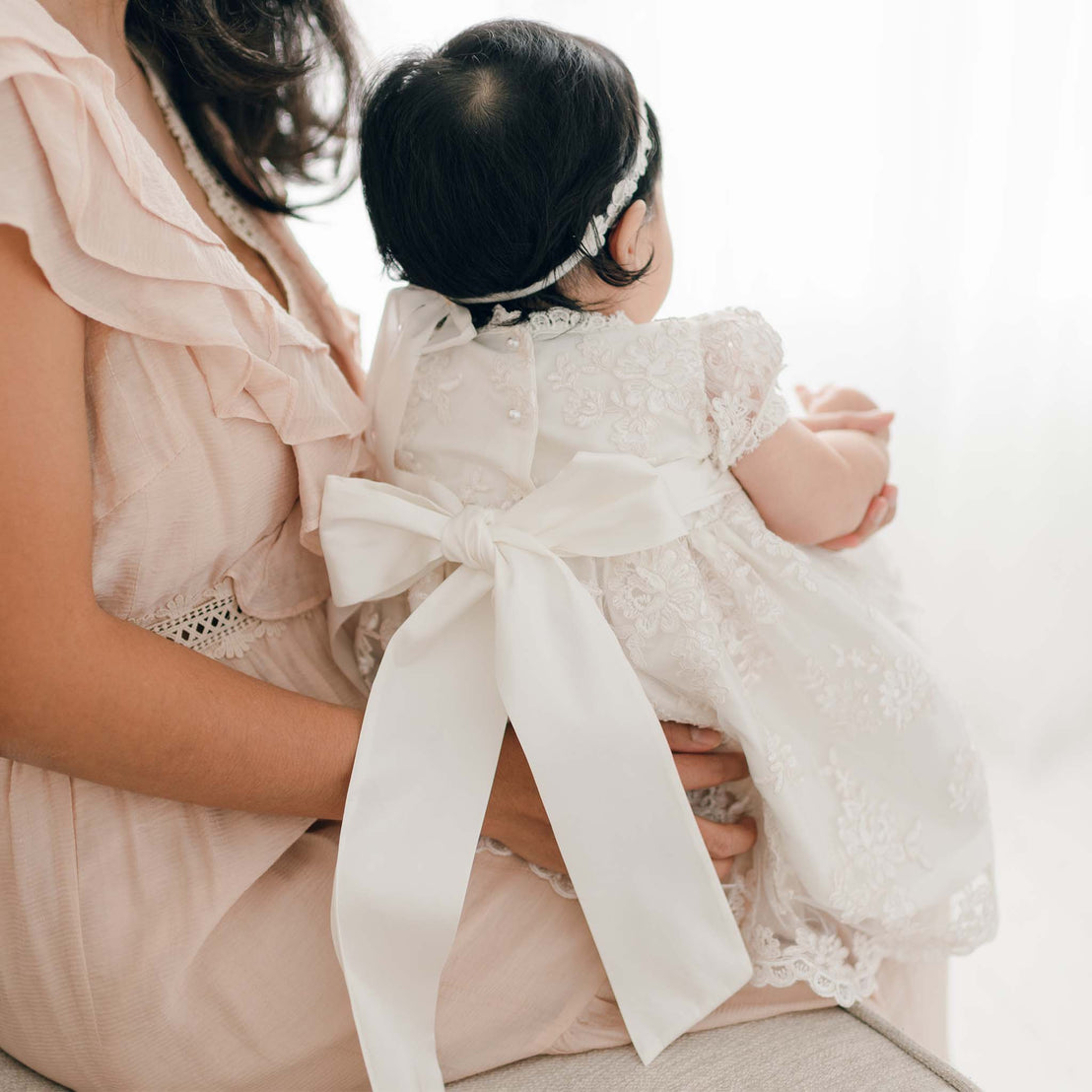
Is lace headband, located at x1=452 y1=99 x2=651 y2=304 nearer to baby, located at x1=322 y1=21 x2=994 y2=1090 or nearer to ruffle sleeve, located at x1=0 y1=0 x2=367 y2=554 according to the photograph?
baby, located at x1=322 y1=21 x2=994 y2=1090

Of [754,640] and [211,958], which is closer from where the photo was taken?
[211,958]

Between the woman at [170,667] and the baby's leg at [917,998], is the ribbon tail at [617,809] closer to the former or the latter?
the woman at [170,667]

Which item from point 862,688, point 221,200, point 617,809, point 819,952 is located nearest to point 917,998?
point 819,952

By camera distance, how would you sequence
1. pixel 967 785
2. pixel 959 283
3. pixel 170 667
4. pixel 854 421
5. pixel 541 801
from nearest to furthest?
pixel 170 667 → pixel 541 801 → pixel 967 785 → pixel 854 421 → pixel 959 283

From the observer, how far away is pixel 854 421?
1.12 metres

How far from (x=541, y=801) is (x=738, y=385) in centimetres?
40

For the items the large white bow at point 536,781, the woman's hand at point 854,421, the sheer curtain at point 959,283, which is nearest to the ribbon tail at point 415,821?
the large white bow at point 536,781

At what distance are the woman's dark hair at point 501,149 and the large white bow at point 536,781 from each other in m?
0.22

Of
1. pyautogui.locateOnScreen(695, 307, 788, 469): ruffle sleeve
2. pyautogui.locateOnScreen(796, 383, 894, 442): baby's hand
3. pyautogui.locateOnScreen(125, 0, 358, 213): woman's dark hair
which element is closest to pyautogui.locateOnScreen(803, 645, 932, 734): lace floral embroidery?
pyautogui.locateOnScreen(695, 307, 788, 469): ruffle sleeve

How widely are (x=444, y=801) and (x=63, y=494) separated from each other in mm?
367

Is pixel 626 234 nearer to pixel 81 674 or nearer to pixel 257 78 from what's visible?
pixel 257 78

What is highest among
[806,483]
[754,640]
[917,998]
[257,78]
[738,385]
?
[257,78]

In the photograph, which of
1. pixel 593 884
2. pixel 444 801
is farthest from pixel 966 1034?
pixel 444 801

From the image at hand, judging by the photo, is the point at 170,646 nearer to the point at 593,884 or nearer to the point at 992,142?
the point at 593,884
